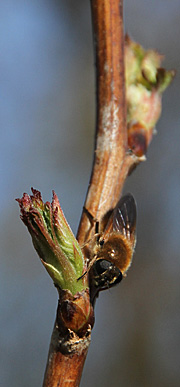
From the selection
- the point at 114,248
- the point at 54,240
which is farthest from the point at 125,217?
the point at 54,240

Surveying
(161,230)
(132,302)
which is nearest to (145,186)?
(161,230)

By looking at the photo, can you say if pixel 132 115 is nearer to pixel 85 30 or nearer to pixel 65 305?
pixel 65 305

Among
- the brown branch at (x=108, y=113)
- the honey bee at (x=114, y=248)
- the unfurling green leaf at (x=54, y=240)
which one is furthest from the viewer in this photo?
the brown branch at (x=108, y=113)

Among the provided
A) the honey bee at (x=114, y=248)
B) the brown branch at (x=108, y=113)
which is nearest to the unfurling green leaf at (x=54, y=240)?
the honey bee at (x=114, y=248)

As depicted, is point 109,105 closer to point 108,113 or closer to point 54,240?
point 108,113

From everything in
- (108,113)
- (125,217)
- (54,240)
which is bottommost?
(54,240)

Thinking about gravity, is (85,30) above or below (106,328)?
above

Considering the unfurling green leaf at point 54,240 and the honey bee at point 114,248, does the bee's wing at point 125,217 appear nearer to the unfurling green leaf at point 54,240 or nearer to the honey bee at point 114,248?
the honey bee at point 114,248
